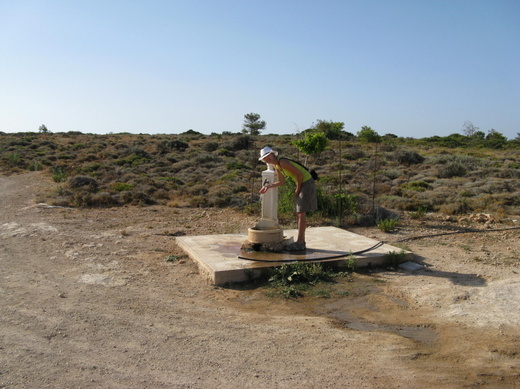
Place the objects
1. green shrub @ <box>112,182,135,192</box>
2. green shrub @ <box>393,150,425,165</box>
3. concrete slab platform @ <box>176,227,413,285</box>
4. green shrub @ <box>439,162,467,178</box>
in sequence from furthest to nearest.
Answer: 1. green shrub @ <box>393,150,425,165</box>
2. green shrub @ <box>439,162,467,178</box>
3. green shrub @ <box>112,182,135,192</box>
4. concrete slab platform @ <box>176,227,413,285</box>

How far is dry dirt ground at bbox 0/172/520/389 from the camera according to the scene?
11.6 ft

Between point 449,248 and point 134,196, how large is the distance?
9328 mm

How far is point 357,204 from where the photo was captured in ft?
36.1

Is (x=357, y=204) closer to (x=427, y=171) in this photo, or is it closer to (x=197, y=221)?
(x=197, y=221)

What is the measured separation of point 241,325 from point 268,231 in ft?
7.88

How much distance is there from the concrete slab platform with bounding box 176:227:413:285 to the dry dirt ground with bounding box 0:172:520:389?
0.67 ft

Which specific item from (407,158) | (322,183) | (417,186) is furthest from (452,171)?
(322,183)

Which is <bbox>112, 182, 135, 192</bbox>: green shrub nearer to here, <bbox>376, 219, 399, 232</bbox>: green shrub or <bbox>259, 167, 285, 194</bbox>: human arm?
<bbox>376, 219, 399, 232</bbox>: green shrub

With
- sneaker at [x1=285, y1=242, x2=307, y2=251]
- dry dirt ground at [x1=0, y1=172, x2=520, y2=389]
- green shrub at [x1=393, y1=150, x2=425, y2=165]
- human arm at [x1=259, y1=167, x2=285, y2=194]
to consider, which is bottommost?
dry dirt ground at [x1=0, y1=172, x2=520, y2=389]

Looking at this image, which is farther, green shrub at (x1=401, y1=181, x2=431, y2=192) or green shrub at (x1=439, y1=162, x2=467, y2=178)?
green shrub at (x1=439, y1=162, x2=467, y2=178)

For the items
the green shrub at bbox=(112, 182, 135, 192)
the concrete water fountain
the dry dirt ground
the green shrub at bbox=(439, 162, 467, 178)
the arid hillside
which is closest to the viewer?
the dry dirt ground

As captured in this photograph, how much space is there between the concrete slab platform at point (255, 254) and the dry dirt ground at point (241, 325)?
20cm

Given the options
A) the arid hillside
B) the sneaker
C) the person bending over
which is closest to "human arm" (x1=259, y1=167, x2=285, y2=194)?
the person bending over

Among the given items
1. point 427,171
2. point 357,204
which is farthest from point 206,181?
point 427,171
